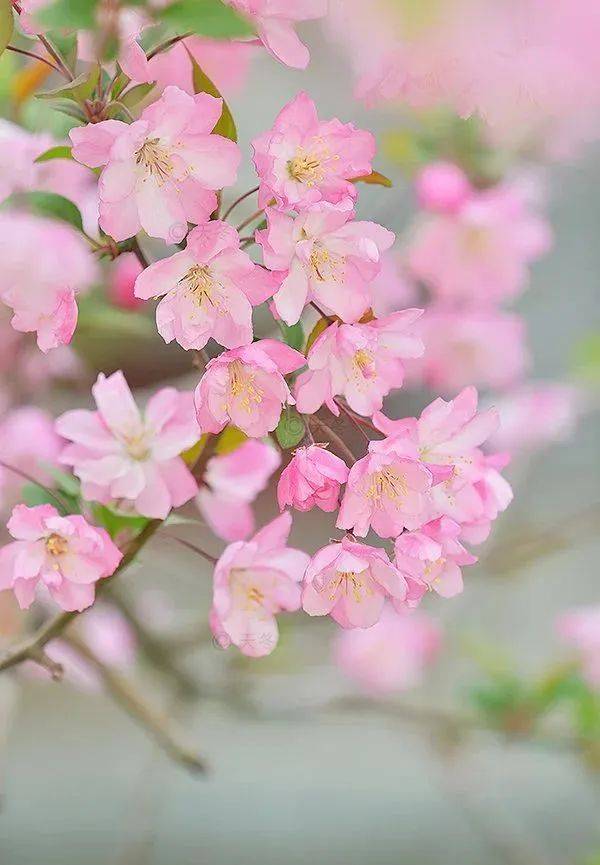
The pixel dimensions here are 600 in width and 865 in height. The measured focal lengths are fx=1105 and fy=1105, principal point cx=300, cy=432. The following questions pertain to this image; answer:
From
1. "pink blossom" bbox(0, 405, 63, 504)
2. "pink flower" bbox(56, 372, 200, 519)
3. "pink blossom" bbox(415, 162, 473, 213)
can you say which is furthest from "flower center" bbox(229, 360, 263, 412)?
"pink blossom" bbox(415, 162, 473, 213)

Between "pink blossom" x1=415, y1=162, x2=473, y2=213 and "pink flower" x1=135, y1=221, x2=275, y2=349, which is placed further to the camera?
"pink blossom" x1=415, y1=162, x2=473, y2=213

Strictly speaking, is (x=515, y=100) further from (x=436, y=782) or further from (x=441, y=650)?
(x=436, y=782)

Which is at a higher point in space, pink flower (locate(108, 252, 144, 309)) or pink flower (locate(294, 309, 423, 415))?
pink flower (locate(294, 309, 423, 415))

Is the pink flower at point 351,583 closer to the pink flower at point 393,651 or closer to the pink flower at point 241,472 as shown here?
the pink flower at point 241,472

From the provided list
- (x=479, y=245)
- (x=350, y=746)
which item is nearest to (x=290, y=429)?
(x=479, y=245)

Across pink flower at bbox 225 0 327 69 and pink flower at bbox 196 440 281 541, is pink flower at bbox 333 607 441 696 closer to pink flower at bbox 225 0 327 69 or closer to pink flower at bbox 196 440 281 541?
pink flower at bbox 196 440 281 541

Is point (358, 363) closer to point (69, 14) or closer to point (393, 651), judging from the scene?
point (69, 14)

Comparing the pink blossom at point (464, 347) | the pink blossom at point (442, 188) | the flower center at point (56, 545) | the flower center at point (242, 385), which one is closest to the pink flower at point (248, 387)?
the flower center at point (242, 385)
